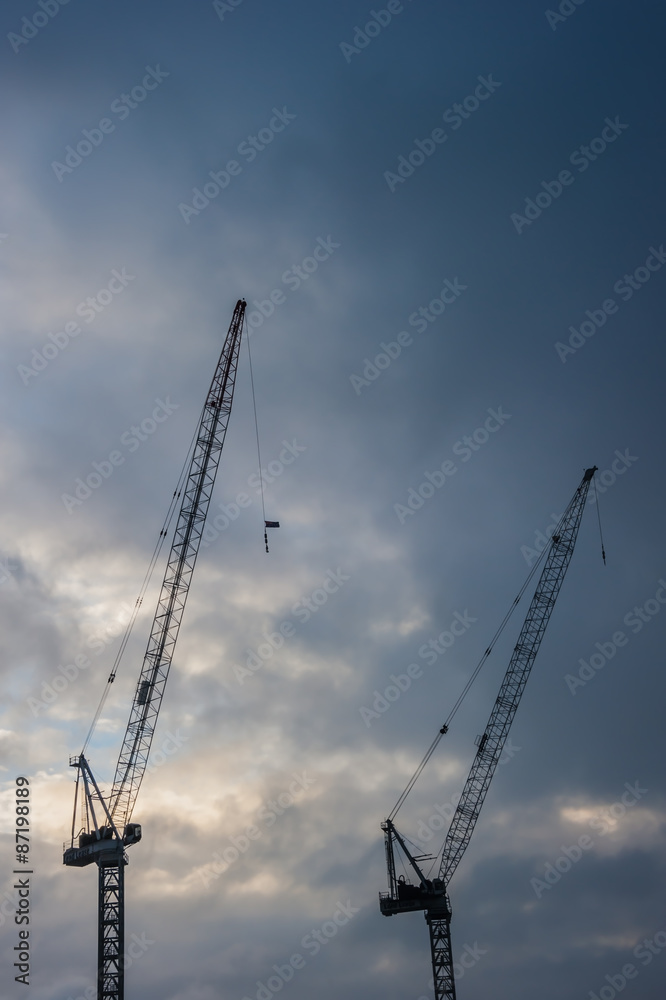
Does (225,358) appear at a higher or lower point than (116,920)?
higher

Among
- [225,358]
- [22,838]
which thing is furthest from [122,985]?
[225,358]

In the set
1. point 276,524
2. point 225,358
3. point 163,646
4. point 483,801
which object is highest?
point 225,358

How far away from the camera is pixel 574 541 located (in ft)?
484

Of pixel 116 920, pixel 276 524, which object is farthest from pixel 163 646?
pixel 116 920

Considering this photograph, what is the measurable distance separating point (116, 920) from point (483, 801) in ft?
179

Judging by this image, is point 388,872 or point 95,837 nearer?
point 95,837

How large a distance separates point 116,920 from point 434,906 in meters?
50.3

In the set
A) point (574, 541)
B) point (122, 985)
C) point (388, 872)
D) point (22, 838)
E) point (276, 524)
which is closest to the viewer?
point (22, 838)

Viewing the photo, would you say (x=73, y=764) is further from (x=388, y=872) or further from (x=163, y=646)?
(x=388, y=872)

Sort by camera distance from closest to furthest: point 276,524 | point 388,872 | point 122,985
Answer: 1. point 122,985
2. point 276,524
3. point 388,872

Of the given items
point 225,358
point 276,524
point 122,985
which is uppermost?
point 225,358

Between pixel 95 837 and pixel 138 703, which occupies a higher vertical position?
pixel 138 703

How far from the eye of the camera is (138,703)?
13225 centimetres

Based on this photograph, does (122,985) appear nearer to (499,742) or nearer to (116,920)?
(116,920)
